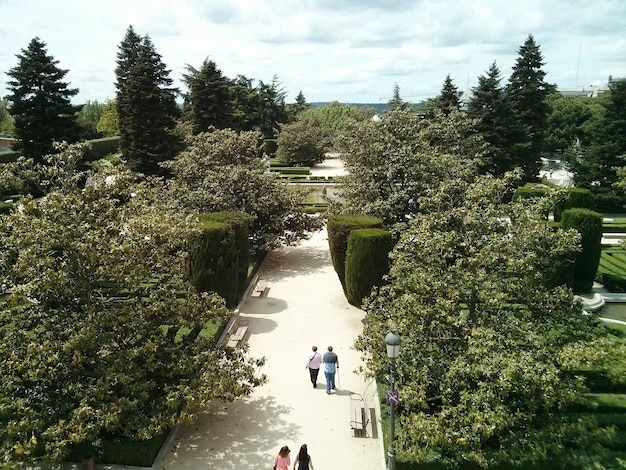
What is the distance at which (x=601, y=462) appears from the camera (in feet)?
30.1

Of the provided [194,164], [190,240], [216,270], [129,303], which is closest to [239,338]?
[216,270]

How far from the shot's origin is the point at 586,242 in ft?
55.9

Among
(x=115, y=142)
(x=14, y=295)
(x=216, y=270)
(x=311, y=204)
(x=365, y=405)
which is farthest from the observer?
(x=115, y=142)

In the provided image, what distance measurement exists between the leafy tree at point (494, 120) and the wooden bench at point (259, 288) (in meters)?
22.2

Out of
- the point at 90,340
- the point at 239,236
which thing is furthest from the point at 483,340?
the point at 239,236

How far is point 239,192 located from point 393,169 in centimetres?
644

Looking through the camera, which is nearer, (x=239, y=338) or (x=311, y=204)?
(x=239, y=338)

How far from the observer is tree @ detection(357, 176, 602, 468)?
840 centimetres

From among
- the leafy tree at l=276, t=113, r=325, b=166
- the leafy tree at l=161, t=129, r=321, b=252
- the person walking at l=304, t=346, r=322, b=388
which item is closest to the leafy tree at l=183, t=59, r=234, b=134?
the leafy tree at l=276, t=113, r=325, b=166

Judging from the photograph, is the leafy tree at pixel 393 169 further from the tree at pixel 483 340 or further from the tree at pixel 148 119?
the tree at pixel 148 119

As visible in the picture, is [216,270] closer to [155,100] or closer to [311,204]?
[311,204]

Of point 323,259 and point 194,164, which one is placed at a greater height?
point 194,164

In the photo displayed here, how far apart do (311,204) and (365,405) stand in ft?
71.4

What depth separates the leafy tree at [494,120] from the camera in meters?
35.1
